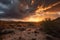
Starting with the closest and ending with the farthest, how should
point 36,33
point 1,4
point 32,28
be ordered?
point 36,33, point 32,28, point 1,4

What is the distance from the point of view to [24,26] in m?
7.22

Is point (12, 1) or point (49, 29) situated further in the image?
point (12, 1)

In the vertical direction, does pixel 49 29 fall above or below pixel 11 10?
below

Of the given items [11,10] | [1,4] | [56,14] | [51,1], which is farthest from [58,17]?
[1,4]

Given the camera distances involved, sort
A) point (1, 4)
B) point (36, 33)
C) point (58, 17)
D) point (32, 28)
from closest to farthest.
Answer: point (36, 33) < point (32, 28) < point (58, 17) < point (1, 4)

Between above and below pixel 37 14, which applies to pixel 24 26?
below

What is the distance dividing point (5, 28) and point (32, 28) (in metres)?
1.06

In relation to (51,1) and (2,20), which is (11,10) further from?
(51,1)

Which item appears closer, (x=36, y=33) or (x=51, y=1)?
(x=36, y=33)

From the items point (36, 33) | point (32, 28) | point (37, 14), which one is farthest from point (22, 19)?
point (36, 33)

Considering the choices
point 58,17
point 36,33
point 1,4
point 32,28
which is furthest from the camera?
point 1,4

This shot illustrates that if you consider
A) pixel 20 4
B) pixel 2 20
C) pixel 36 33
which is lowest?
pixel 36 33

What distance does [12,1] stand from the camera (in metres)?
8.16

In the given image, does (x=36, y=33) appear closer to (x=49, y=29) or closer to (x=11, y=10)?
(x=49, y=29)
